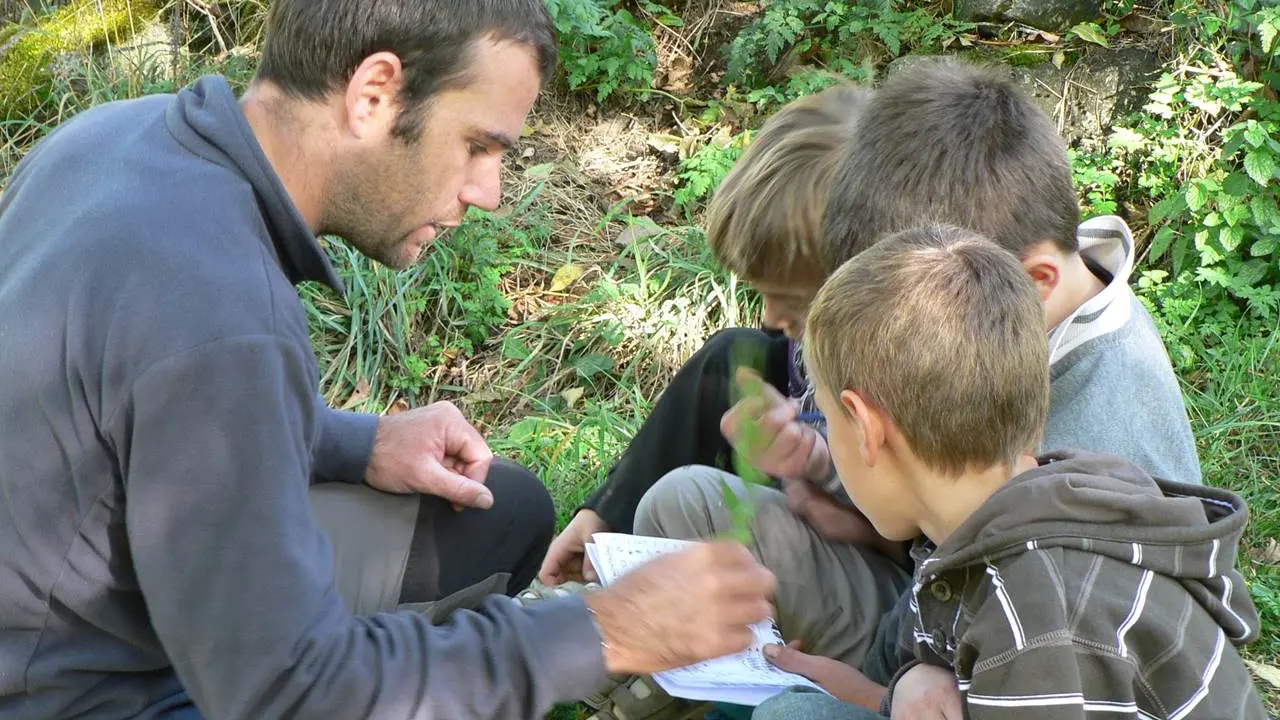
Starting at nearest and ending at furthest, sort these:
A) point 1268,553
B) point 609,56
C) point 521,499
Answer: point 521,499, point 1268,553, point 609,56

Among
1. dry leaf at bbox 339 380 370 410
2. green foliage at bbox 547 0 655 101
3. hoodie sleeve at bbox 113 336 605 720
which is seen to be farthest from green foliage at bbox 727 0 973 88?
hoodie sleeve at bbox 113 336 605 720

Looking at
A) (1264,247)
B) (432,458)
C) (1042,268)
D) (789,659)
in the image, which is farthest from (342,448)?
(1264,247)

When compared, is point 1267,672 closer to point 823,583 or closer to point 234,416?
point 823,583

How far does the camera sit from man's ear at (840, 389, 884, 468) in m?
1.94

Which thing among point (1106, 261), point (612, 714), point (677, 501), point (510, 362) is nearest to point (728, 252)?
point (677, 501)

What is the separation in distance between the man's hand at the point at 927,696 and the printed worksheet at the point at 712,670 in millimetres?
341

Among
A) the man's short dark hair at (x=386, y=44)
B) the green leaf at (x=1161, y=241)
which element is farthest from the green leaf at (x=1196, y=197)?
the man's short dark hair at (x=386, y=44)

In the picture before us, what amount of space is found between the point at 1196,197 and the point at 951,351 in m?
2.81

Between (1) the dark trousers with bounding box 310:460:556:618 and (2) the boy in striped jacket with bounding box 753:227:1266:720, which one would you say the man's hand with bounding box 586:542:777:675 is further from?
(1) the dark trousers with bounding box 310:460:556:618

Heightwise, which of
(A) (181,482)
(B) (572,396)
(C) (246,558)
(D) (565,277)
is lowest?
(B) (572,396)

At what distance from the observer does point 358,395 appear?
14.5 feet

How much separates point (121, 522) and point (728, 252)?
1.56 meters

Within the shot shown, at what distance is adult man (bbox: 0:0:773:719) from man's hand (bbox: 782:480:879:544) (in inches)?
31.1

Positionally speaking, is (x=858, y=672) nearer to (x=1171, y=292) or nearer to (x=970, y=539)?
(x=970, y=539)
